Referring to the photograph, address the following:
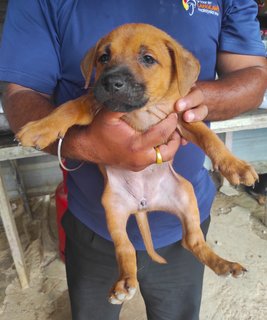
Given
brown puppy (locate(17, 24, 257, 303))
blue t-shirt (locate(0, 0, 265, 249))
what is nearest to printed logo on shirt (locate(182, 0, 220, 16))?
blue t-shirt (locate(0, 0, 265, 249))

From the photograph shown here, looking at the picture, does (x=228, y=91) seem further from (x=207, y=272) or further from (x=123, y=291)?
(x=207, y=272)

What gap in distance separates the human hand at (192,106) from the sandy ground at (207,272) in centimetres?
150

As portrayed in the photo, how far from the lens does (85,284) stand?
1442 millimetres

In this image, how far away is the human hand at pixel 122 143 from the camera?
1086 mm

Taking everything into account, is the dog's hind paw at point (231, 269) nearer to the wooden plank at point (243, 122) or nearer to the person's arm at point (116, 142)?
the person's arm at point (116, 142)

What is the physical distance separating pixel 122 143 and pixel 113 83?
169 mm

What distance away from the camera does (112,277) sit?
4.67 feet

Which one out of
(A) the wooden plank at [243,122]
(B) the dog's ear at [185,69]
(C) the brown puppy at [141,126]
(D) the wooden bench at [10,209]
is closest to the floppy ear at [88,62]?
(C) the brown puppy at [141,126]

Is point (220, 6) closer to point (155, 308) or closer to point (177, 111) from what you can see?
point (177, 111)

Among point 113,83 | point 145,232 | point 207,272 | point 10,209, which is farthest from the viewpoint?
point 207,272

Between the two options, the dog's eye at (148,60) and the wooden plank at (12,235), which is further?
the wooden plank at (12,235)

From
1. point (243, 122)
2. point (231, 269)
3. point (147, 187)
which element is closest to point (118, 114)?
point (147, 187)

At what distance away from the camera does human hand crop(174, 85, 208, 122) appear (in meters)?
1.14

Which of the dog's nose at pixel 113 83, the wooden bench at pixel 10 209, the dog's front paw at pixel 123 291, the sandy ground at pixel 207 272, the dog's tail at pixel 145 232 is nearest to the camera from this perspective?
the dog's nose at pixel 113 83
